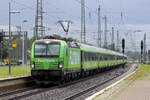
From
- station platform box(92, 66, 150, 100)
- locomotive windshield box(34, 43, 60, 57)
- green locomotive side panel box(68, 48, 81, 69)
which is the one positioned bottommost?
station platform box(92, 66, 150, 100)

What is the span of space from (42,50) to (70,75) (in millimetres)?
3671

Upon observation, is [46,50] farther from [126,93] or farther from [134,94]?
[134,94]

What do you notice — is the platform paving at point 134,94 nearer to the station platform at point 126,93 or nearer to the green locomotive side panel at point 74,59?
the station platform at point 126,93

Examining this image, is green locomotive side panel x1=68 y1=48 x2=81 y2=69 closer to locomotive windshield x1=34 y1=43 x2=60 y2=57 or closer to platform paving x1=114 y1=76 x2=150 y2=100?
locomotive windshield x1=34 y1=43 x2=60 y2=57

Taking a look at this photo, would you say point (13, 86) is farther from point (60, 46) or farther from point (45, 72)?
point (60, 46)

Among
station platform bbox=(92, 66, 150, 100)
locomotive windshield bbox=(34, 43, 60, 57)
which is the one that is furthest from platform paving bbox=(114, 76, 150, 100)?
locomotive windshield bbox=(34, 43, 60, 57)

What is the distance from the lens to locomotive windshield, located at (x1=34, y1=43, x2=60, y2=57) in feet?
71.8

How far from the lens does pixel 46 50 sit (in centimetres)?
2211

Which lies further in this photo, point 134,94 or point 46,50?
point 46,50

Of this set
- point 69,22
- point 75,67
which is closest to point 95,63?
point 69,22

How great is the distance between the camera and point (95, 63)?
1476 inches

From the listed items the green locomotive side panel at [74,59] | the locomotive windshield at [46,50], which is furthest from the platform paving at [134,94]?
the green locomotive side panel at [74,59]

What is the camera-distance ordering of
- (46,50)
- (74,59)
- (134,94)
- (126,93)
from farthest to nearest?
1. (74,59)
2. (46,50)
3. (126,93)
4. (134,94)

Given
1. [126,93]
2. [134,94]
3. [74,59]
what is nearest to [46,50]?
[74,59]
